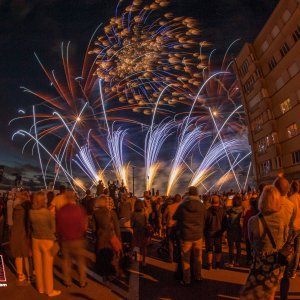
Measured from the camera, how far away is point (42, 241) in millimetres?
7504

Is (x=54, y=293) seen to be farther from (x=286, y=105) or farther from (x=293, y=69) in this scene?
(x=286, y=105)

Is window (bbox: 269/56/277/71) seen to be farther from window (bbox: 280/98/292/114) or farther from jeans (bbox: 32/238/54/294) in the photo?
jeans (bbox: 32/238/54/294)

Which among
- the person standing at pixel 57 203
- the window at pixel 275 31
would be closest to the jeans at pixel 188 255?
the person standing at pixel 57 203

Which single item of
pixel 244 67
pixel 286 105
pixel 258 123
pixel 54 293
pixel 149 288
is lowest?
pixel 149 288

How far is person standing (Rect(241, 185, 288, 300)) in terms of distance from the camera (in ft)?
15.9

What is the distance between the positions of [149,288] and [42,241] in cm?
227

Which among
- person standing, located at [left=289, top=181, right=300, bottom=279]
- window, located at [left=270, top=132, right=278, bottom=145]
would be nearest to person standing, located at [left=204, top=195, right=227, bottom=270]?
person standing, located at [left=289, top=181, right=300, bottom=279]

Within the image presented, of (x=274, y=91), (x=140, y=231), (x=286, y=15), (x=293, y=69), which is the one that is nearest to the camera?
(x=140, y=231)

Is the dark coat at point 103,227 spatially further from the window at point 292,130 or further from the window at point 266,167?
the window at point 266,167

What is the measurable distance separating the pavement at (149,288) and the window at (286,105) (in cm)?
3151

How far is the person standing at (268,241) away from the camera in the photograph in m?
4.86

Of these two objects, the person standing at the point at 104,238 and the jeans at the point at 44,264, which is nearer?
the jeans at the point at 44,264

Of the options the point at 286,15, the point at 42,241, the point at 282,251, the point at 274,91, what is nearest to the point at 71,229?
the point at 42,241

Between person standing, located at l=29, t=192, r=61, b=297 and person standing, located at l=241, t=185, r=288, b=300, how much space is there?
393 centimetres
